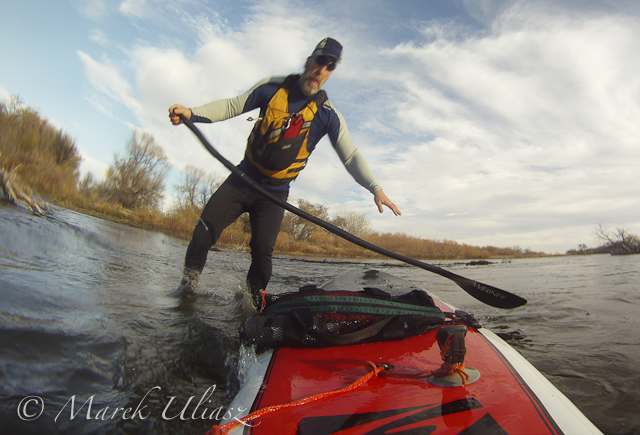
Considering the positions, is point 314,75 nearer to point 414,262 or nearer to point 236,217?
point 236,217

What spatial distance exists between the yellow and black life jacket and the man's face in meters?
0.07

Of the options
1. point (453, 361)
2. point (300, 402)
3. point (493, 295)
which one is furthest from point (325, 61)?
point (300, 402)

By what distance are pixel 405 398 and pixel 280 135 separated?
2.14 m

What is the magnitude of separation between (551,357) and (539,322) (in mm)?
→ 1239

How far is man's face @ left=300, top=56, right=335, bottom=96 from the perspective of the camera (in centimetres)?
262

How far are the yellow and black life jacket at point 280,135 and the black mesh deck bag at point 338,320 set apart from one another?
4.17ft

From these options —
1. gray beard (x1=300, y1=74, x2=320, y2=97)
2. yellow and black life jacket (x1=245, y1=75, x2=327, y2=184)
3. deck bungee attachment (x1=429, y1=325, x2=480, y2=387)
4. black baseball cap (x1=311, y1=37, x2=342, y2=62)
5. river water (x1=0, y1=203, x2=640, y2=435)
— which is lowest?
Answer: river water (x1=0, y1=203, x2=640, y2=435)

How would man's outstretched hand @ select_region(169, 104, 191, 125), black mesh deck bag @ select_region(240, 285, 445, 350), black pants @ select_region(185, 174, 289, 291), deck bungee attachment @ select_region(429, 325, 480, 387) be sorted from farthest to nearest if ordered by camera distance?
black pants @ select_region(185, 174, 289, 291) < man's outstretched hand @ select_region(169, 104, 191, 125) < black mesh deck bag @ select_region(240, 285, 445, 350) < deck bungee attachment @ select_region(429, 325, 480, 387)

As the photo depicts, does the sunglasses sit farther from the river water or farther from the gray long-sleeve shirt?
the river water

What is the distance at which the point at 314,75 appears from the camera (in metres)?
2.68

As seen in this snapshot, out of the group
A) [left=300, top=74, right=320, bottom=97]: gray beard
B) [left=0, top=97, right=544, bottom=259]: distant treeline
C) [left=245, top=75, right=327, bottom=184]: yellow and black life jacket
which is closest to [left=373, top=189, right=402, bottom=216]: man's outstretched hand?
[left=245, top=75, right=327, bottom=184]: yellow and black life jacket

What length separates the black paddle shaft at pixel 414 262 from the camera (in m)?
2.26

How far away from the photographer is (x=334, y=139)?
3.07 metres

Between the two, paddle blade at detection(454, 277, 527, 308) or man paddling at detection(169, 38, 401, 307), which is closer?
paddle blade at detection(454, 277, 527, 308)
